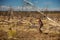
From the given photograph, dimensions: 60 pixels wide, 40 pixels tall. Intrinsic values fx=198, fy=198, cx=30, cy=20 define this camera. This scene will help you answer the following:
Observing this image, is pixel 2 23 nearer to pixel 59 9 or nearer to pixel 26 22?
pixel 26 22

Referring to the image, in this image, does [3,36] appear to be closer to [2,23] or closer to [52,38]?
[2,23]

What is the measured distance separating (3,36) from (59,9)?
5.59 ft

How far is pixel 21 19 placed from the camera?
551 centimetres

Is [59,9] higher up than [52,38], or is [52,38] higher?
[59,9]

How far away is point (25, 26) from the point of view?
5.46 meters

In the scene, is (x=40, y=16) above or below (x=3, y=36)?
above

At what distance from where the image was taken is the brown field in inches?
213

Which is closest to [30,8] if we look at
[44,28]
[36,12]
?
[36,12]

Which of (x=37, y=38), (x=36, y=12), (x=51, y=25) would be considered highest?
(x=36, y=12)

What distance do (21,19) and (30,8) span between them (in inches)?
15.7

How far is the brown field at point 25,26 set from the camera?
17.7 feet

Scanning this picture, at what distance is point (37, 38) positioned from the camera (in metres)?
5.43

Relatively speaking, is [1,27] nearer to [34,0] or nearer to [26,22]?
[26,22]

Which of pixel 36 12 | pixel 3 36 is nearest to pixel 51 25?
pixel 36 12
